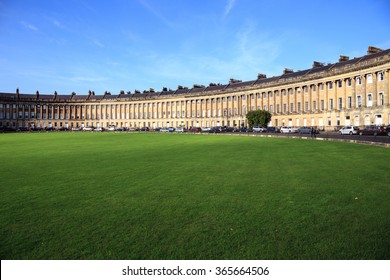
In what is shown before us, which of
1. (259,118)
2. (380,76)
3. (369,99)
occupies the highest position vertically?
(380,76)

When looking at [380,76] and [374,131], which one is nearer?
Answer: [374,131]

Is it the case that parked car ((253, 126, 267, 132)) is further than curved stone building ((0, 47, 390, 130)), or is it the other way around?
parked car ((253, 126, 267, 132))

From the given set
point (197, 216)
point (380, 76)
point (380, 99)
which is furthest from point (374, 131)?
point (197, 216)

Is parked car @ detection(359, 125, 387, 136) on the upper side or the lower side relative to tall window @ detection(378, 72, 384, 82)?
lower

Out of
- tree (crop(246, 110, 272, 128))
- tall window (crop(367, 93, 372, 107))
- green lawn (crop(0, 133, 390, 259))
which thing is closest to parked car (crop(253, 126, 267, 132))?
tree (crop(246, 110, 272, 128))

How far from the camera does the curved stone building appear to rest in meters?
62.1

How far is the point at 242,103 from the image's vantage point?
325ft

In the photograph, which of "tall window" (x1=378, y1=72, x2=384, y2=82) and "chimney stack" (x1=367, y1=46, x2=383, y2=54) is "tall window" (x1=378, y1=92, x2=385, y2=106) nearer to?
"tall window" (x1=378, y1=72, x2=384, y2=82)

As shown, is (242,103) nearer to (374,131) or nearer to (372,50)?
(372,50)

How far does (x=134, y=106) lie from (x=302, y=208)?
5082 inches

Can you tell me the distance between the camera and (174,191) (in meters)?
8.42

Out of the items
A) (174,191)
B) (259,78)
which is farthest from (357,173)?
(259,78)

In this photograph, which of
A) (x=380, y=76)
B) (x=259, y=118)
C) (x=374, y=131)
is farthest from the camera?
(x=259, y=118)

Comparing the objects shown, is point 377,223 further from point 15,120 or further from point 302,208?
point 15,120
